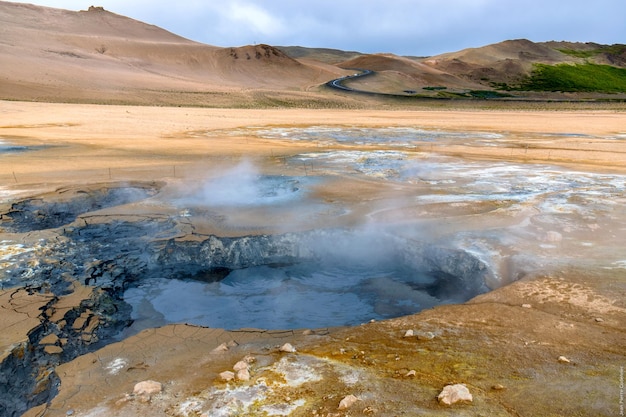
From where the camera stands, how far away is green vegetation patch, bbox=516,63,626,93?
7431 cm

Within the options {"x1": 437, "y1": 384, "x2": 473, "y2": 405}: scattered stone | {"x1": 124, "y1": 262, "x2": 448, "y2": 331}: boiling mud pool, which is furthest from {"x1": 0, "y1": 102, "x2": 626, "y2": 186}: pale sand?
{"x1": 437, "y1": 384, "x2": 473, "y2": 405}: scattered stone

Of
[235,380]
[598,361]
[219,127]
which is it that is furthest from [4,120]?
[598,361]

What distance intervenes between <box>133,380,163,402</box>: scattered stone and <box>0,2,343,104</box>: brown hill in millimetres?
39203

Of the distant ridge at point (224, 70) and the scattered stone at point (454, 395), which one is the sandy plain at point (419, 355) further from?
the distant ridge at point (224, 70)

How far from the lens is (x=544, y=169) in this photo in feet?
42.6

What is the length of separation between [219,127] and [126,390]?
2097cm

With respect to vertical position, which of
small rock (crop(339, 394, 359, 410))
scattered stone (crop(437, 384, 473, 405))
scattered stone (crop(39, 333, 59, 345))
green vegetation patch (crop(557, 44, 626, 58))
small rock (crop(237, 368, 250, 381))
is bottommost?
scattered stone (crop(39, 333, 59, 345))

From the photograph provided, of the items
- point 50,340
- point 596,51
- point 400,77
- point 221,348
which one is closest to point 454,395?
point 221,348

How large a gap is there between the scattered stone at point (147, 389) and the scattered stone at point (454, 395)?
2.17 metres

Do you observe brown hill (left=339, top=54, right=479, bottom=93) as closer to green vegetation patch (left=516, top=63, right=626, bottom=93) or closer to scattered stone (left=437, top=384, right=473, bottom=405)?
green vegetation patch (left=516, top=63, right=626, bottom=93)

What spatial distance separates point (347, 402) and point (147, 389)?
1.59 m

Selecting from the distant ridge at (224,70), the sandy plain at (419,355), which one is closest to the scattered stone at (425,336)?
the sandy plain at (419,355)

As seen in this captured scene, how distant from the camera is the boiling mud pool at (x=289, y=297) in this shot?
20.5 feet

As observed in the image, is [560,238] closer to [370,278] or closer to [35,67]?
[370,278]
